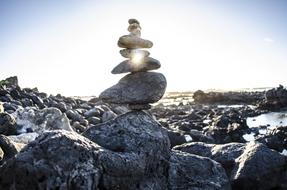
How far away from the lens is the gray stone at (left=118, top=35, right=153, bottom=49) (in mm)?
9648

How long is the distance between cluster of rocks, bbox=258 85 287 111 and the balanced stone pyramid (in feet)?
117

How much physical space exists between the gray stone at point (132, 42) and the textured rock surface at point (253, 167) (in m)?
4.08

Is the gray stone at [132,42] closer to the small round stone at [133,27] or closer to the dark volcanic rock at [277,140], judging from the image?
the small round stone at [133,27]

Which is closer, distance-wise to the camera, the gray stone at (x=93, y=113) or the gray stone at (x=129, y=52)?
the gray stone at (x=129, y=52)

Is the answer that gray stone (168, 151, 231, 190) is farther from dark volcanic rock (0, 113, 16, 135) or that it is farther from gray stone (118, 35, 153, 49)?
dark volcanic rock (0, 113, 16, 135)

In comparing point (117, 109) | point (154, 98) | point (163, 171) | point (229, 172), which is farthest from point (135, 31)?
point (117, 109)

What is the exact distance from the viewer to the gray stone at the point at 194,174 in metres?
8.51

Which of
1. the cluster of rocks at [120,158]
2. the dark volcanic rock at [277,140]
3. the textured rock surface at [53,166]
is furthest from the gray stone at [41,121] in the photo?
the dark volcanic rock at [277,140]

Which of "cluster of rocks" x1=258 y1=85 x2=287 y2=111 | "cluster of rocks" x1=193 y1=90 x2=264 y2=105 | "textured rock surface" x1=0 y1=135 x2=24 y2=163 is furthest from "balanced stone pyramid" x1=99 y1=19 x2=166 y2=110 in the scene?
"cluster of rocks" x1=193 y1=90 x2=264 y2=105

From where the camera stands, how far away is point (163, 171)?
8.27 metres

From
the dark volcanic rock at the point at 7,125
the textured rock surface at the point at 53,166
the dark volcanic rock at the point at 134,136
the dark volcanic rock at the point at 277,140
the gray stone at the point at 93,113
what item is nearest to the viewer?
the textured rock surface at the point at 53,166

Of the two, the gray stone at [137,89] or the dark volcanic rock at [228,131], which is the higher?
the gray stone at [137,89]

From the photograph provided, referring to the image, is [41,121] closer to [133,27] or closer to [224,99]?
[133,27]

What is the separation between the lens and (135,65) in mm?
9602
